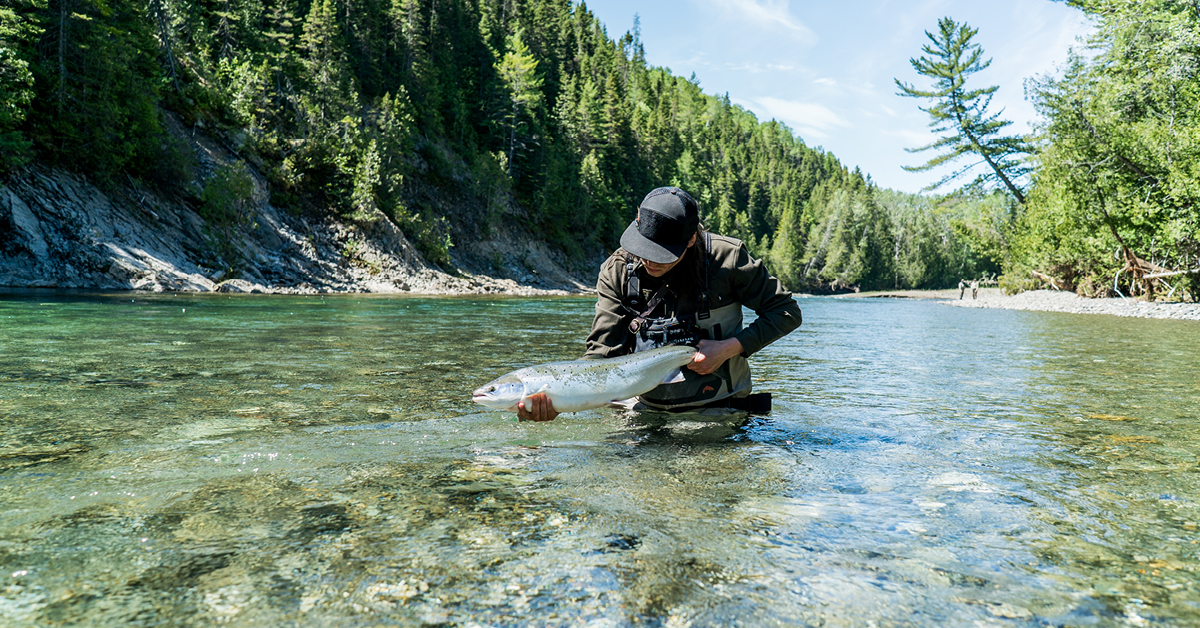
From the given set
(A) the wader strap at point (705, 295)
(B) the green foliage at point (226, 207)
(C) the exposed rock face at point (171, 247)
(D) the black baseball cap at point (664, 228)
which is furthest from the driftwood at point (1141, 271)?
(B) the green foliage at point (226, 207)

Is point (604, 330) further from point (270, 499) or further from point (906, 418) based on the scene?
point (906, 418)

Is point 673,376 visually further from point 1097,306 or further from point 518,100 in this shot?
point 518,100

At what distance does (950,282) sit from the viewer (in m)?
115

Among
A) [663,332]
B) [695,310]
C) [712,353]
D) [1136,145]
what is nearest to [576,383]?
[663,332]

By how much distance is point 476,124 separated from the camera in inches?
2776

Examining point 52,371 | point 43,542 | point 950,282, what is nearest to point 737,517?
point 43,542

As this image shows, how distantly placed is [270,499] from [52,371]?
5993 millimetres

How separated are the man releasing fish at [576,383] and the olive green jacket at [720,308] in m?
0.55

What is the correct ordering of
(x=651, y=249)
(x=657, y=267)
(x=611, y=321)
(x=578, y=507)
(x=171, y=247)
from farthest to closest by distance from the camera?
(x=171, y=247) < (x=611, y=321) < (x=657, y=267) < (x=651, y=249) < (x=578, y=507)

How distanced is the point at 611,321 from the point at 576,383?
2.95ft

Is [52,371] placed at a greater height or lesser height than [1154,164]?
lesser

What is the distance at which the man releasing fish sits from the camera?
4.08m

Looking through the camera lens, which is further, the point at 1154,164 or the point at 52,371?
the point at 1154,164

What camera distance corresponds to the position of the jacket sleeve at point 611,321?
193 inches
